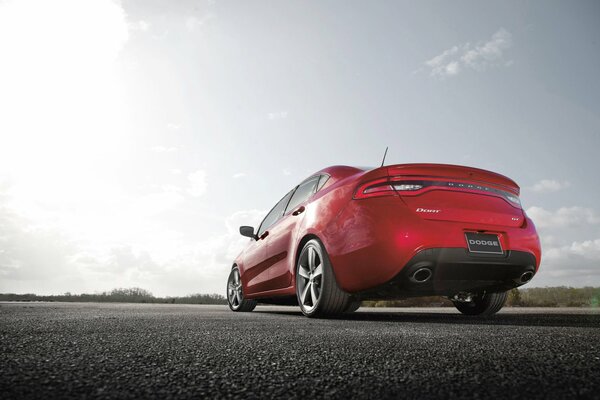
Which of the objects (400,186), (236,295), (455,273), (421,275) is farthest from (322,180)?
(236,295)

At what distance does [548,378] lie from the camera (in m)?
1.67

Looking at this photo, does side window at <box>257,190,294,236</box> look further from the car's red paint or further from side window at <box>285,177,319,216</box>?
the car's red paint

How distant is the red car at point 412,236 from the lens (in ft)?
13.6

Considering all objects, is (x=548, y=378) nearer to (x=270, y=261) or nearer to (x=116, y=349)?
(x=116, y=349)

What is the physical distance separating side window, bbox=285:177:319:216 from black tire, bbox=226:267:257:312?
237 cm

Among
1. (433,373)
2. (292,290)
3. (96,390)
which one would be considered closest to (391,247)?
(292,290)

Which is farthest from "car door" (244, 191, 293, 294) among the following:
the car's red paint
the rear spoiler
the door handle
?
the rear spoiler

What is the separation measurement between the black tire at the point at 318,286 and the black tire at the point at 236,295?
2.80m

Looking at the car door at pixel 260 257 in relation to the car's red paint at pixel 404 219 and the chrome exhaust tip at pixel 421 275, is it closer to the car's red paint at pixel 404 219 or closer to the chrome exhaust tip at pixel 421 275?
the car's red paint at pixel 404 219

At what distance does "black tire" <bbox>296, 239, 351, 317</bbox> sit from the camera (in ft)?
15.6

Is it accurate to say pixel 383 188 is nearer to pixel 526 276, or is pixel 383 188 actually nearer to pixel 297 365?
pixel 526 276

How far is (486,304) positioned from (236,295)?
13.6 feet

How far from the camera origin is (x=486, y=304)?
5703mm

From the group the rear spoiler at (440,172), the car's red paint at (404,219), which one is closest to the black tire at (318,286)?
the car's red paint at (404,219)
